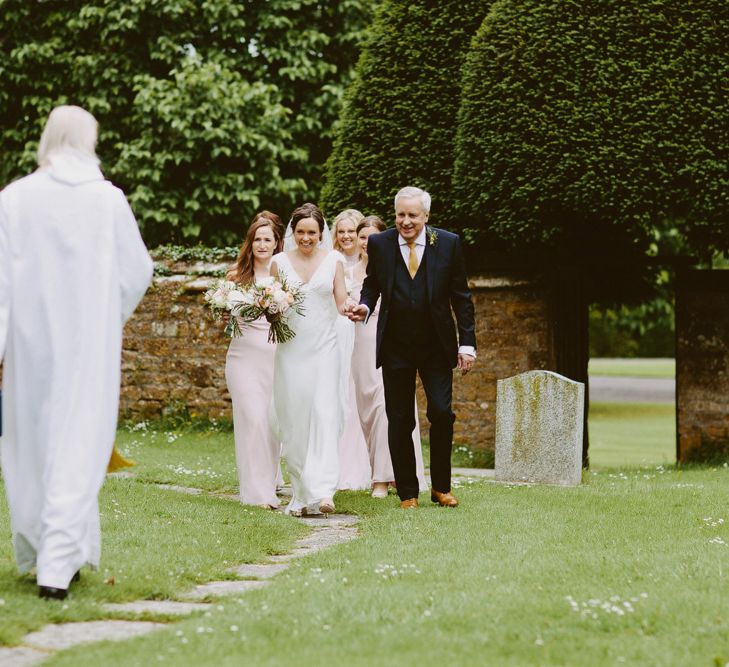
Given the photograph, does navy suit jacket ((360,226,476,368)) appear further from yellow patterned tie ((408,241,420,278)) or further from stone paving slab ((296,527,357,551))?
stone paving slab ((296,527,357,551))

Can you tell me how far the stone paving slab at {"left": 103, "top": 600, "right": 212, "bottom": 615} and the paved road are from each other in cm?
2650

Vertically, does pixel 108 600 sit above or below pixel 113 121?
below

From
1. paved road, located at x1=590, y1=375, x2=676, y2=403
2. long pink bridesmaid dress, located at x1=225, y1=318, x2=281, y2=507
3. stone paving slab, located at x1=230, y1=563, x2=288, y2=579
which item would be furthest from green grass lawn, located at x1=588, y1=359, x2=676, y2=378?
stone paving slab, located at x1=230, y1=563, x2=288, y2=579

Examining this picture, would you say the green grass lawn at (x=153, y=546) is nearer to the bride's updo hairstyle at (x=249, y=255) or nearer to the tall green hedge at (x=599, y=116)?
the bride's updo hairstyle at (x=249, y=255)

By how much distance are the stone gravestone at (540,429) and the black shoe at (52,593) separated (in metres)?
6.13

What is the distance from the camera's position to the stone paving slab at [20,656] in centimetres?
410

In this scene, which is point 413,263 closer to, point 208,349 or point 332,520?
point 332,520

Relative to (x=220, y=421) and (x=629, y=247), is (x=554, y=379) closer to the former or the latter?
(x=629, y=247)

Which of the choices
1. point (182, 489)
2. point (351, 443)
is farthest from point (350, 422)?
point (182, 489)

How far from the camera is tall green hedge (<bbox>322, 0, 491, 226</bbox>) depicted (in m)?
14.1

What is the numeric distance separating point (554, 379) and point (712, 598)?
525 cm

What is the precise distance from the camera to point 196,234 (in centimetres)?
1912

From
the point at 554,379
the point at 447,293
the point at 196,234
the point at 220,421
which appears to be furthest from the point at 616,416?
the point at 447,293

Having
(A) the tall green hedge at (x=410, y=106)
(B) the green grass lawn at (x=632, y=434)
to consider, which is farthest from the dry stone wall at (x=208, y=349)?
(B) the green grass lawn at (x=632, y=434)
